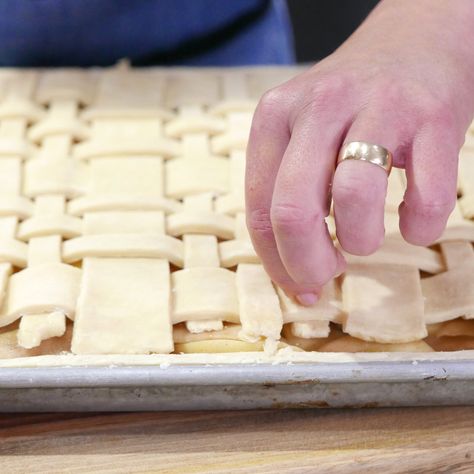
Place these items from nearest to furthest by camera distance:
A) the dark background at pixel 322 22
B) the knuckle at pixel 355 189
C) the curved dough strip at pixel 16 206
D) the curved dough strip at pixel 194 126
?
1. the knuckle at pixel 355 189
2. the curved dough strip at pixel 16 206
3. the curved dough strip at pixel 194 126
4. the dark background at pixel 322 22

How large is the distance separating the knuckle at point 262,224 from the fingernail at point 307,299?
0.07m

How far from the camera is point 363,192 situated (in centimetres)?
51

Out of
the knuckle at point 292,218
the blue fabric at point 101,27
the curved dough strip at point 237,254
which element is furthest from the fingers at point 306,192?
the blue fabric at point 101,27

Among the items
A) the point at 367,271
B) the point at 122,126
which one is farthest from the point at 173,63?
the point at 367,271

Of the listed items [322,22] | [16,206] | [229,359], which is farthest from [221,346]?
[322,22]

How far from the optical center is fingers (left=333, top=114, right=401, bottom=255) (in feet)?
1.68

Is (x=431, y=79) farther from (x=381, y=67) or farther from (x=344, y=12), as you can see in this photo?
(x=344, y=12)

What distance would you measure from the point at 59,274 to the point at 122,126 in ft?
0.85

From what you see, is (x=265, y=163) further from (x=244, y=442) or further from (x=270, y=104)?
(x=244, y=442)

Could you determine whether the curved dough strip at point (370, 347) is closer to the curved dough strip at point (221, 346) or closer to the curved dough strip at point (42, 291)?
the curved dough strip at point (221, 346)

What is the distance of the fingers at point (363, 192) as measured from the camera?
513 millimetres

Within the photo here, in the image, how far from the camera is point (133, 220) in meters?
0.72

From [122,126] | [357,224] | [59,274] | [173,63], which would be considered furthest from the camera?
[173,63]

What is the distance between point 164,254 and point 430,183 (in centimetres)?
26
